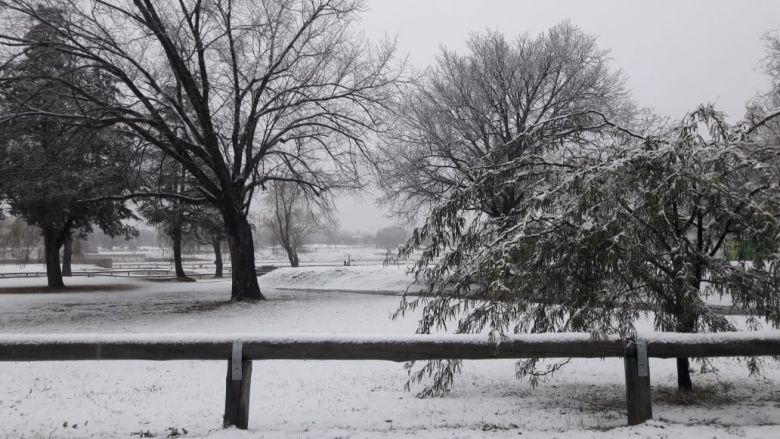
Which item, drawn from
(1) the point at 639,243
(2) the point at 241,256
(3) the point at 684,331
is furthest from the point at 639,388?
→ (2) the point at 241,256

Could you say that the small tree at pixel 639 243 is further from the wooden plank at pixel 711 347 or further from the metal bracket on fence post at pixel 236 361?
the metal bracket on fence post at pixel 236 361

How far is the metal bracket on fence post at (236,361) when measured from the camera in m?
4.28

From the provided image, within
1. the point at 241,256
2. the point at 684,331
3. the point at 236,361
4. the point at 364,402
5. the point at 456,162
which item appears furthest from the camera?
the point at 456,162

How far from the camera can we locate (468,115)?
76.7 feet

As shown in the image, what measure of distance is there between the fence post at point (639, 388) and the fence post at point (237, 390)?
120 inches

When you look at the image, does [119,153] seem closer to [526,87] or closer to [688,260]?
[526,87]

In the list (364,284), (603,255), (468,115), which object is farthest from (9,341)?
(364,284)

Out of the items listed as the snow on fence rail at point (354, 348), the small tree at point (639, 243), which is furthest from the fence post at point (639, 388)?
the small tree at point (639, 243)

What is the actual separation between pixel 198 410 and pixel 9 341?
2269mm

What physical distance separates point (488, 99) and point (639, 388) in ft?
64.3

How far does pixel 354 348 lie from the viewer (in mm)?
4359

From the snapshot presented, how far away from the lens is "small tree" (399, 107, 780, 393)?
208 inches

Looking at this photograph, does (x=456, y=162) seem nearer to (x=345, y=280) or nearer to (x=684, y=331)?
(x=345, y=280)

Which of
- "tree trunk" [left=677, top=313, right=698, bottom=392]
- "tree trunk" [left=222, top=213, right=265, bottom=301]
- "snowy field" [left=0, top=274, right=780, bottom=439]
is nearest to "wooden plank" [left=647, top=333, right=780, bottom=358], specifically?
"snowy field" [left=0, top=274, right=780, bottom=439]
